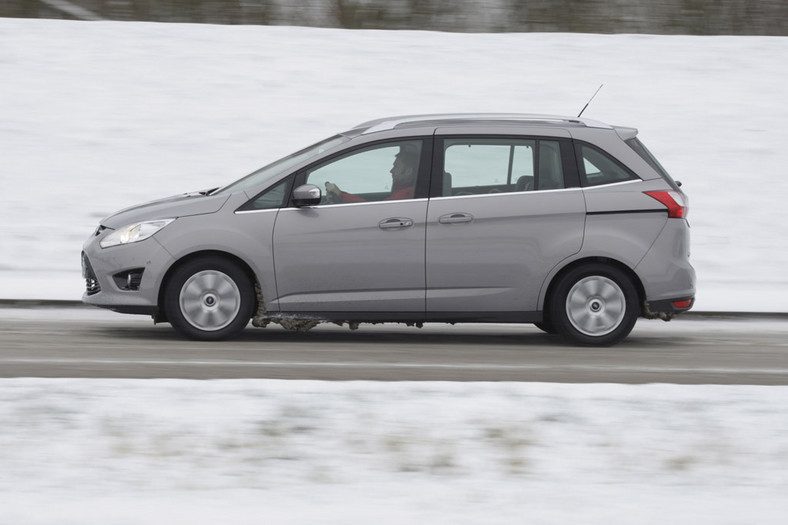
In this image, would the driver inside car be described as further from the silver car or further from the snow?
the snow

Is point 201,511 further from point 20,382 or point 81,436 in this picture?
point 20,382

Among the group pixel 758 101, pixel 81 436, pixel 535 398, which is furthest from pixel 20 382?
pixel 758 101

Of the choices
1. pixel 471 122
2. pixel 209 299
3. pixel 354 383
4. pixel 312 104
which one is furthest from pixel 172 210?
pixel 312 104

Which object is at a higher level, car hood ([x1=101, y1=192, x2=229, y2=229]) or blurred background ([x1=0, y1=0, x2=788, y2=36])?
blurred background ([x1=0, y1=0, x2=788, y2=36])

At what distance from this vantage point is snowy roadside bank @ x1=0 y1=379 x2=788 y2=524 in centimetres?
505

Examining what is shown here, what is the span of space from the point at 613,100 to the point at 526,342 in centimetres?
841

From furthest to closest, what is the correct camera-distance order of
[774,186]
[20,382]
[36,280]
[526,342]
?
Result: [774,186] → [36,280] → [526,342] → [20,382]

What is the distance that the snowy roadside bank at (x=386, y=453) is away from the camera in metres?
5.05

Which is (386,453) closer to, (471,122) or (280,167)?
(280,167)

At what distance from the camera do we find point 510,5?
64.7ft

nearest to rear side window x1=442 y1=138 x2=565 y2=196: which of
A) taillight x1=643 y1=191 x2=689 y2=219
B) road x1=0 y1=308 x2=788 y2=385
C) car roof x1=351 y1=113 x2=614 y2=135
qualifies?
car roof x1=351 y1=113 x2=614 y2=135

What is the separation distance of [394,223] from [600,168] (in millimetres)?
1670

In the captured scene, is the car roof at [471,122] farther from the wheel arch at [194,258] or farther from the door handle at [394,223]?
the wheel arch at [194,258]

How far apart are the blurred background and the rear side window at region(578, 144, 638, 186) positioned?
1045 centimetres
